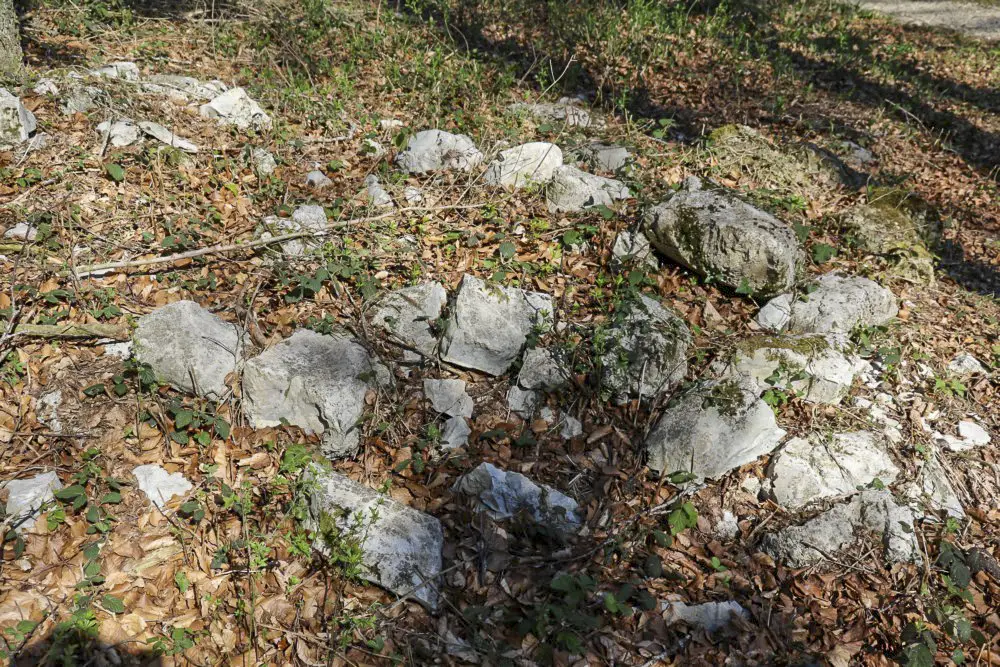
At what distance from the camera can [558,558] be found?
3.53 meters

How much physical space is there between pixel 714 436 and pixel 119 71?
6.29 metres

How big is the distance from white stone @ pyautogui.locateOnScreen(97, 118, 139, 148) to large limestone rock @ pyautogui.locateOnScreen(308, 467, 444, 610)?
3.67 m

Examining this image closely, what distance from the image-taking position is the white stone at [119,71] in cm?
574

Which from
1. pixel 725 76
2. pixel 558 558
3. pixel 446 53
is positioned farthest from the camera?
pixel 725 76

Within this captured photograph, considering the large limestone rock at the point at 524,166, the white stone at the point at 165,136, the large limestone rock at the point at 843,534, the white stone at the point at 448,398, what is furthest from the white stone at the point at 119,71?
the large limestone rock at the point at 843,534

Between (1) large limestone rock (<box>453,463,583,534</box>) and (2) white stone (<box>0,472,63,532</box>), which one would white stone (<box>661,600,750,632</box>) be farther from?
(2) white stone (<box>0,472,63,532</box>)

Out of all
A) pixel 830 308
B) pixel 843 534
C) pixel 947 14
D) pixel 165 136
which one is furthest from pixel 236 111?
pixel 947 14

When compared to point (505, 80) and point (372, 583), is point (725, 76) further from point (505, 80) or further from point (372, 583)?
point (372, 583)

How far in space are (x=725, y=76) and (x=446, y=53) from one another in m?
3.90

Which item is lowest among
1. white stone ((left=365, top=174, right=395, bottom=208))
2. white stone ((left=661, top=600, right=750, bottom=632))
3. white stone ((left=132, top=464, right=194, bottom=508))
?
white stone ((left=132, top=464, right=194, bottom=508))

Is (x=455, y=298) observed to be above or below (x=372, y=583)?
above

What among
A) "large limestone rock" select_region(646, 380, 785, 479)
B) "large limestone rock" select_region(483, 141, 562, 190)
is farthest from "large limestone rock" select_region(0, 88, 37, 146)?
"large limestone rock" select_region(646, 380, 785, 479)

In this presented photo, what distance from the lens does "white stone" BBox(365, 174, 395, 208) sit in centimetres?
530

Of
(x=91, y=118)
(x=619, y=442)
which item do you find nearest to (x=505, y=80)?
(x=91, y=118)
